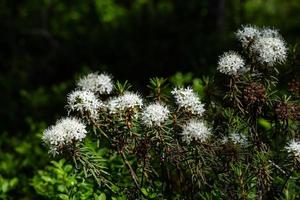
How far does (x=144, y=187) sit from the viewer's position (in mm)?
3461

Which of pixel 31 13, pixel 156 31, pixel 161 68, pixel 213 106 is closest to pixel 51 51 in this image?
pixel 31 13

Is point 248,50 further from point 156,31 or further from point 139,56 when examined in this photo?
point 156,31

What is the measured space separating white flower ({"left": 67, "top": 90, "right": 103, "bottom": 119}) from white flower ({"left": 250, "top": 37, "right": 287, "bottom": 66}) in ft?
3.10

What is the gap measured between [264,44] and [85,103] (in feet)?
3.46

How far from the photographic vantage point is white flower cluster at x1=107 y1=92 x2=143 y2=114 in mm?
3158

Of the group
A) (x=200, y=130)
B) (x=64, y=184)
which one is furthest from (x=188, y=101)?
(x=64, y=184)

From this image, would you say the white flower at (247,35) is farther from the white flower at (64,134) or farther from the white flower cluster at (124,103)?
the white flower at (64,134)

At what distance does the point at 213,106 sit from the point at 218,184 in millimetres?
547

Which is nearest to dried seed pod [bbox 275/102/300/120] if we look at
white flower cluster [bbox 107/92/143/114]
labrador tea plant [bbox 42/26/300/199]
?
labrador tea plant [bbox 42/26/300/199]

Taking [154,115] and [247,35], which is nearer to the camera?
[154,115]

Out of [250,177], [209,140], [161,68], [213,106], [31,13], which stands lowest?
[250,177]

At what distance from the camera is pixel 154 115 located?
308cm

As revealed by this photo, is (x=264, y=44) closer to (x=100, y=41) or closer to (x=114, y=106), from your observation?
(x=114, y=106)

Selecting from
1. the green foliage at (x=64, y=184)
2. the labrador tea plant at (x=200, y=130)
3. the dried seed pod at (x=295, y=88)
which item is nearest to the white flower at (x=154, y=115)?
the labrador tea plant at (x=200, y=130)
